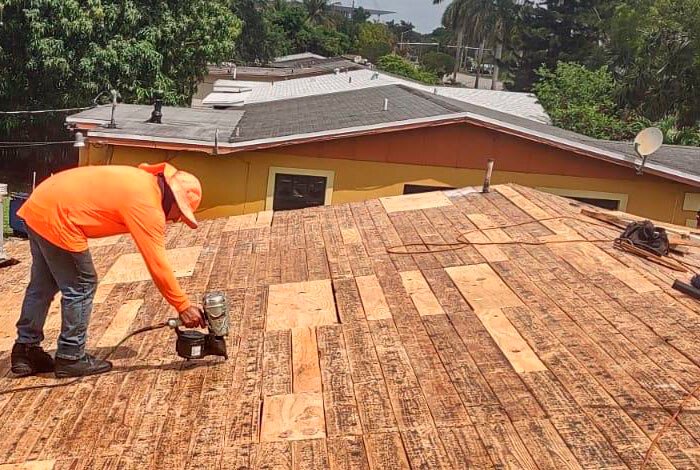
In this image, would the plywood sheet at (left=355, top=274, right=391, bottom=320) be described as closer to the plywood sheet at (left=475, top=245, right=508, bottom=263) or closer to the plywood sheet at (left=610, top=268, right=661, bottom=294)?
the plywood sheet at (left=475, top=245, right=508, bottom=263)

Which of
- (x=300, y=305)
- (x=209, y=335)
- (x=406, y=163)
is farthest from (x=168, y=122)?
(x=209, y=335)

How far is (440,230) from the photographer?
21.9ft

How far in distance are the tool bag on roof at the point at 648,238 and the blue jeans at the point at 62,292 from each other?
432 centimetres

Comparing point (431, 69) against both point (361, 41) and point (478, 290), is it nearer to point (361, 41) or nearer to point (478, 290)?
point (361, 41)

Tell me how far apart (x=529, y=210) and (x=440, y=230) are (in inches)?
43.6

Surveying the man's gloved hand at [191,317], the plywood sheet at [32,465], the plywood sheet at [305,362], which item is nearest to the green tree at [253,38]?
the plywood sheet at [305,362]

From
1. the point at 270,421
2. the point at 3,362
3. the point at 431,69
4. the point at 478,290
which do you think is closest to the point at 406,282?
the point at 478,290

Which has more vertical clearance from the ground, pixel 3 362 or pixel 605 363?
pixel 605 363

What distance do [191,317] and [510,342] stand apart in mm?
1861

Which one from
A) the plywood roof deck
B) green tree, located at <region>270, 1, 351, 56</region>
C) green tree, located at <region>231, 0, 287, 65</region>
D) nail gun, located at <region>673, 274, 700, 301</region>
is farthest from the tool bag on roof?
green tree, located at <region>270, 1, 351, 56</region>

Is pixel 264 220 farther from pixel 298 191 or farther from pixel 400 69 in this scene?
pixel 400 69

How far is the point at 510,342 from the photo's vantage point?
13.3 feet

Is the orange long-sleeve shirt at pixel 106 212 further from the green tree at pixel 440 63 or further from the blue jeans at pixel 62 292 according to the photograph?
the green tree at pixel 440 63

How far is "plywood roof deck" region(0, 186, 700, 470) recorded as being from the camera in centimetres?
303
